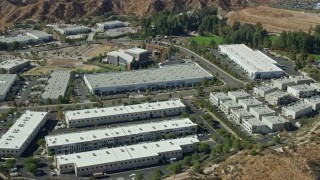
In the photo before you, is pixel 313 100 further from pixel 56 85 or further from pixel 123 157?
pixel 56 85

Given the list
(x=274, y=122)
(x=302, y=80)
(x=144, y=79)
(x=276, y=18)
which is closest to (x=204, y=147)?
(x=274, y=122)

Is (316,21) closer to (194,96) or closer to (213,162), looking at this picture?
(194,96)

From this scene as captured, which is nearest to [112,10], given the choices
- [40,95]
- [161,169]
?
[40,95]

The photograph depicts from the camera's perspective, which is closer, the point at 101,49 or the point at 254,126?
the point at 254,126

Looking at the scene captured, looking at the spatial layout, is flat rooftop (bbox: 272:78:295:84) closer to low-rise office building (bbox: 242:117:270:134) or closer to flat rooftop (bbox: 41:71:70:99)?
low-rise office building (bbox: 242:117:270:134)

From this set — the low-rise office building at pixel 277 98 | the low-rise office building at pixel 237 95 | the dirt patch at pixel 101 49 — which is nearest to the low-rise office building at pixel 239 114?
the low-rise office building at pixel 237 95

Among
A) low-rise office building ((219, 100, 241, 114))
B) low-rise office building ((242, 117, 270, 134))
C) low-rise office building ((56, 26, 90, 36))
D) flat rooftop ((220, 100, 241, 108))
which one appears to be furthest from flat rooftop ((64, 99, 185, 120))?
low-rise office building ((56, 26, 90, 36))

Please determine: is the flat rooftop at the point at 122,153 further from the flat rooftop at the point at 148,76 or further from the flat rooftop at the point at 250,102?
the flat rooftop at the point at 148,76
